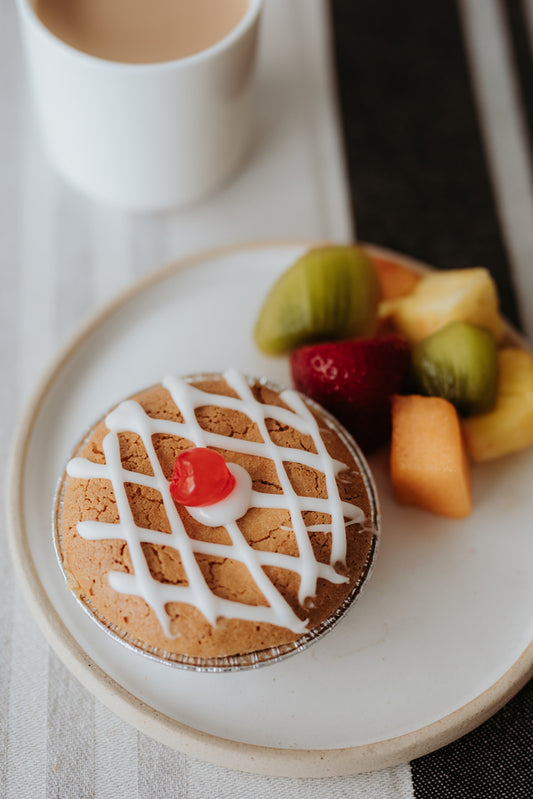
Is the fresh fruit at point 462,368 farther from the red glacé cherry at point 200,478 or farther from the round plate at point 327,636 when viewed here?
the red glacé cherry at point 200,478

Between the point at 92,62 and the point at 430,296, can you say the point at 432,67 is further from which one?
the point at 92,62

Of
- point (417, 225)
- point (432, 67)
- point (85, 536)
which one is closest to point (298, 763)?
point (85, 536)

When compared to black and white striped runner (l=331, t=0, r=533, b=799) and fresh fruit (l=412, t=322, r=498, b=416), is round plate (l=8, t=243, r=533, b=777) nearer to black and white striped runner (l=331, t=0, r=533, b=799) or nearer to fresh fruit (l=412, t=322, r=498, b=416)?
fresh fruit (l=412, t=322, r=498, b=416)

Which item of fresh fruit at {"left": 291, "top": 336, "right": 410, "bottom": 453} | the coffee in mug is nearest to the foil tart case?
fresh fruit at {"left": 291, "top": 336, "right": 410, "bottom": 453}

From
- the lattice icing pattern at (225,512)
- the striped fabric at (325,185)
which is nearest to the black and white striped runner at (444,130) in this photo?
the striped fabric at (325,185)

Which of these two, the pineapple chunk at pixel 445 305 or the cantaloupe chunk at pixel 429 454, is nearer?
the cantaloupe chunk at pixel 429 454

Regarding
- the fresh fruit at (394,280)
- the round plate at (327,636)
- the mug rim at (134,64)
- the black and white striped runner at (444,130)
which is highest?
the mug rim at (134,64)
